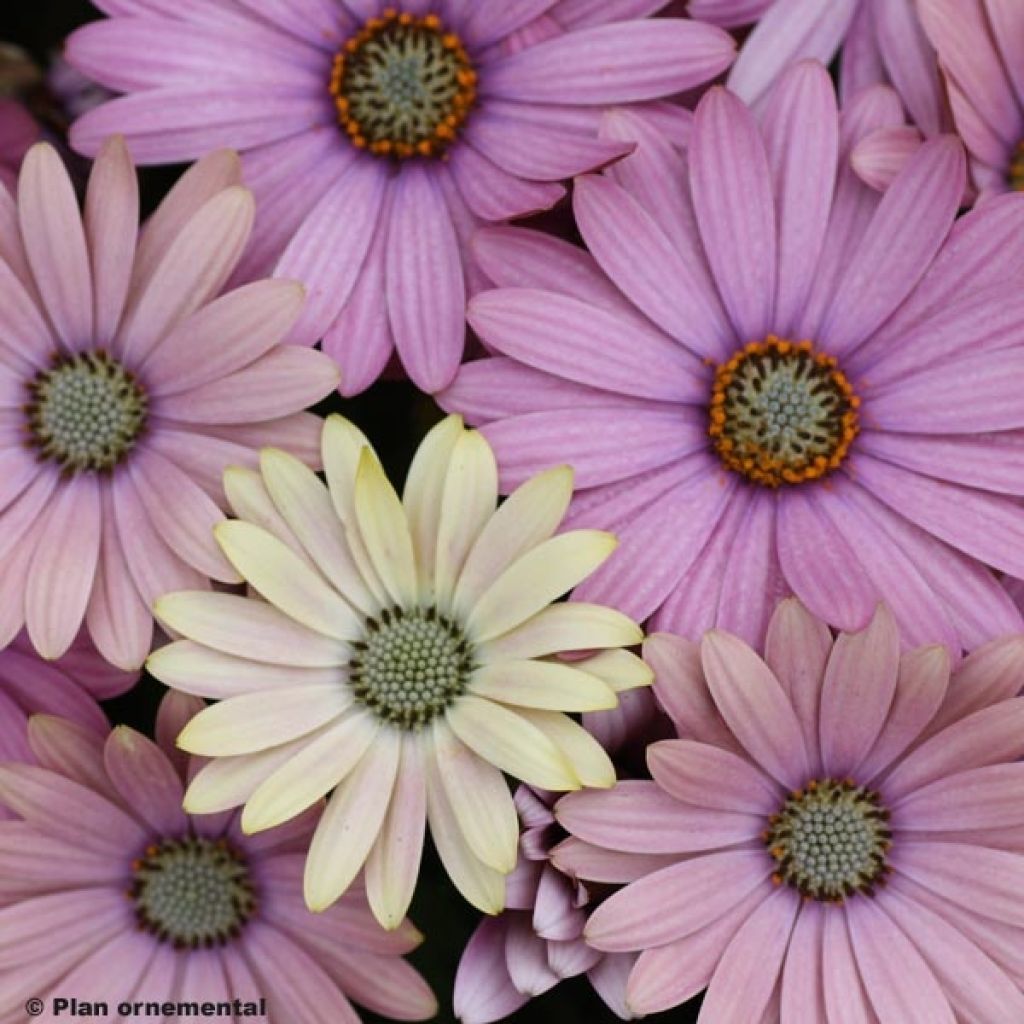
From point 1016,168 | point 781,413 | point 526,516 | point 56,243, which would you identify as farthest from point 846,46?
point 56,243

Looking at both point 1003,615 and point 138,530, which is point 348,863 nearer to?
point 138,530

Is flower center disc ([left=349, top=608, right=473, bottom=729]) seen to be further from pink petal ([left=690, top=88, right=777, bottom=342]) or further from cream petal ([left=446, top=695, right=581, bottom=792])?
pink petal ([left=690, top=88, right=777, bottom=342])

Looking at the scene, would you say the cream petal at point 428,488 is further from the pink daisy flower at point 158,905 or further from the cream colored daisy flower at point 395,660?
the pink daisy flower at point 158,905

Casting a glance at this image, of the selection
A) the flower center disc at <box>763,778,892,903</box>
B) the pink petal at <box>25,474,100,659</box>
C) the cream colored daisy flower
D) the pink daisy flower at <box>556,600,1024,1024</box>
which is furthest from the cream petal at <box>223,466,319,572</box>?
the flower center disc at <box>763,778,892,903</box>

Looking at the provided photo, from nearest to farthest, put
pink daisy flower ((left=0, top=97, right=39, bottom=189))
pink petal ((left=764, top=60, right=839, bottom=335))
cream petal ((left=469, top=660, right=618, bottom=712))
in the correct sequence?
cream petal ((left=469, top=660, right=618, bottom=712))
pink petal ((left=764, top=60, right=839, bottom=335))
pink daisy flower ((left=0, top=97, right=39, bottom=189))

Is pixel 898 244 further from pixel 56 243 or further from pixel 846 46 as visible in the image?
pixel 56 243

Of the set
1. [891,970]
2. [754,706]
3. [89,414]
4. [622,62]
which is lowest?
[891,970]

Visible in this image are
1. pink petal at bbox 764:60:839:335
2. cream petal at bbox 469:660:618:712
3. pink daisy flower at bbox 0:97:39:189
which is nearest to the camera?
cream petal at bbox 469:660:618:712

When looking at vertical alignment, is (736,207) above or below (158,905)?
above
